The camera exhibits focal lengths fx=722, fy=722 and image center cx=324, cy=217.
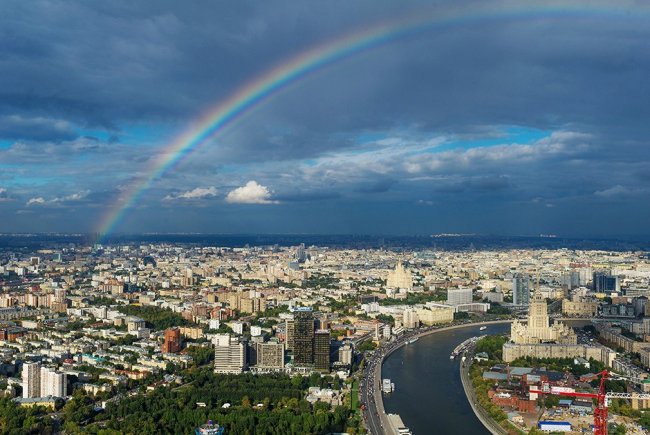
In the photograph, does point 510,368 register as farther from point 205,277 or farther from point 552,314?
point 205,277

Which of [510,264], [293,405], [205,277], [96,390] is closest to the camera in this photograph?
[293,405]

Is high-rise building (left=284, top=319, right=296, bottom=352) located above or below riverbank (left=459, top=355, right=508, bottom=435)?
above

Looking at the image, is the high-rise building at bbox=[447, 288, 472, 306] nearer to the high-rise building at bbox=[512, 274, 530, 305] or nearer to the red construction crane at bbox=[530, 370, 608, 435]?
the high-rise building at bbox=[512, 274, 530, 305]

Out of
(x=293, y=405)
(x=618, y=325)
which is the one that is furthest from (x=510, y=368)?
(x=618, y=325)

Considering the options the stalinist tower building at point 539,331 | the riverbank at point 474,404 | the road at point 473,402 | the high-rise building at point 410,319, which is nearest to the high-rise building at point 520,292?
the high-rise building at point 410,319

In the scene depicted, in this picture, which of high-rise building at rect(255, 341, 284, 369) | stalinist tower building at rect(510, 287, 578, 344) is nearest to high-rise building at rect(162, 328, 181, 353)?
high-rise building at rect(255, 341, 284, 369)

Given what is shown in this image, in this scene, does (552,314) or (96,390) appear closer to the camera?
(96,390)

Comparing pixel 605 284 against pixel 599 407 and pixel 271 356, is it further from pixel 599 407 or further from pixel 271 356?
pixel 599 407
